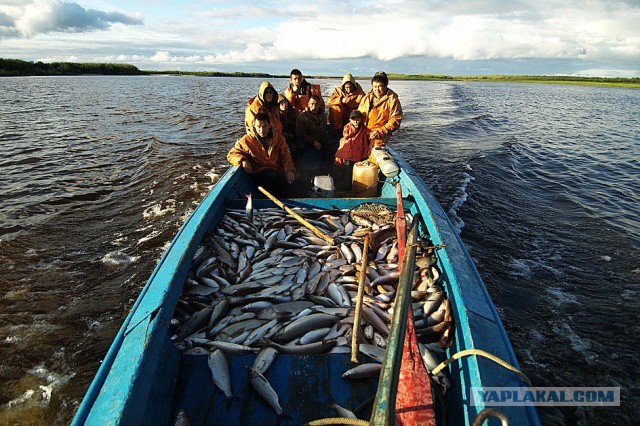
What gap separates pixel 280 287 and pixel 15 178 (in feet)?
35.8

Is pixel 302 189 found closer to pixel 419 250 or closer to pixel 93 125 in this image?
pixel 419 250

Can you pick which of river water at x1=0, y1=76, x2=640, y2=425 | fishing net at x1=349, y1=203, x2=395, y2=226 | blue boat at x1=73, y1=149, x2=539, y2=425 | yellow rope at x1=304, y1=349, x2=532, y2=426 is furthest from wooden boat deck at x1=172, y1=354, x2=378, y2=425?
fishing net at x1=349, y1=203, x2=395, y2=226

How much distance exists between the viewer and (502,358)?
2.61 m

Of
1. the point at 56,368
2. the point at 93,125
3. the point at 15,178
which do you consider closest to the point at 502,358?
the point at 56,368

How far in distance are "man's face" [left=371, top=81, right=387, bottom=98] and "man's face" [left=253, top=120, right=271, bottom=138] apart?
283cm

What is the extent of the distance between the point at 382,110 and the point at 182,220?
512 centimetres

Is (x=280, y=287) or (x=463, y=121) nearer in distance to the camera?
(x=280, y=287)

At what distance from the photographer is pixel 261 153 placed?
21.6 ft

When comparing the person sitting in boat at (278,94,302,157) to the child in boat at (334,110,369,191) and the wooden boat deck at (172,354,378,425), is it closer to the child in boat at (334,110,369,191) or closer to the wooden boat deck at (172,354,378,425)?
the child in boat at (334,110,369,191)

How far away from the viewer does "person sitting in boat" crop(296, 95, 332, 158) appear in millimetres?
8297

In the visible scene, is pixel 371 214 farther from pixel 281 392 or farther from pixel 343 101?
pixel 343 101

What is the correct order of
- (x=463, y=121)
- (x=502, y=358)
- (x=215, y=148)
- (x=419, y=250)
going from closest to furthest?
1. (x=502, y=358)
2. (x=419, y=250)
3. (x=215, y=148)
4. (x=463, y=121)

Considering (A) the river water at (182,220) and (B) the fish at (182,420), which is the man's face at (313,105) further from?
(B) the fish at (182,420)

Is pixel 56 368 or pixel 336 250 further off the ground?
pixel 336 250
